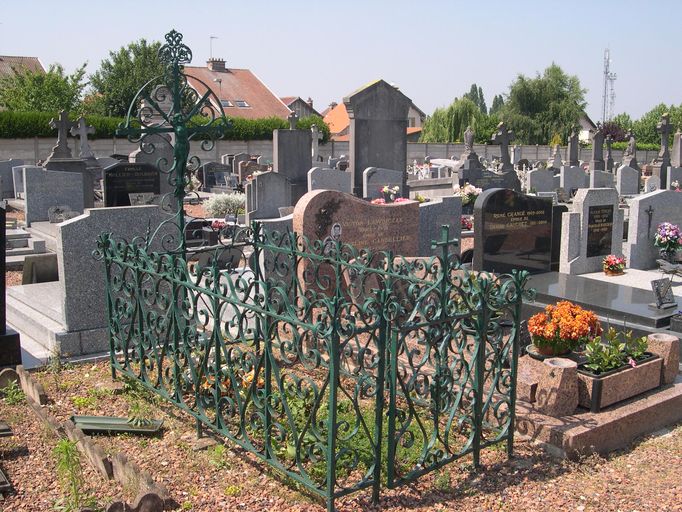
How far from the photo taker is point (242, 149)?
41.6m

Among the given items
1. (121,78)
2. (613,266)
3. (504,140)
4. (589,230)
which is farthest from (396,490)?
(121,78)

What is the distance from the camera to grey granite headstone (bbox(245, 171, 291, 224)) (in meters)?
16.6

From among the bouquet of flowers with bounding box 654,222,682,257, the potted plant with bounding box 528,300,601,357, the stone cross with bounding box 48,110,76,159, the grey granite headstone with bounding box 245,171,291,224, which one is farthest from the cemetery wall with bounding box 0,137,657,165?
the potted plant with bounding box 528,300,601,357

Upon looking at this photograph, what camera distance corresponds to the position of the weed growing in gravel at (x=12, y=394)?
5863 mm

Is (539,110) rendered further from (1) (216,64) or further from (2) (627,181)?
(2) (627,181)

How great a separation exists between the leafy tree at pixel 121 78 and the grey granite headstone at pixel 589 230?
1513 inches

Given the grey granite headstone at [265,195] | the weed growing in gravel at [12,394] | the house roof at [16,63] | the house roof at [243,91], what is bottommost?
the weed growing in gravel at [12,394]

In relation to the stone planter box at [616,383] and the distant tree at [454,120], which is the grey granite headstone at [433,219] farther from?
the distant tree at [454,120]

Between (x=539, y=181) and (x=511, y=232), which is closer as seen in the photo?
(x=511, y=232)

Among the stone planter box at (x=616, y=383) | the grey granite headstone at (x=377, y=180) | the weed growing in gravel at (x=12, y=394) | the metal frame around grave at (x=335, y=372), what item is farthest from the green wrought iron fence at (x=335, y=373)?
the grey granite headstone at (x=377, y=180)

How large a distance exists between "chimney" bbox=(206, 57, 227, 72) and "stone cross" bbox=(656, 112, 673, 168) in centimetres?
3706

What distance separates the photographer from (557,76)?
61750 mm

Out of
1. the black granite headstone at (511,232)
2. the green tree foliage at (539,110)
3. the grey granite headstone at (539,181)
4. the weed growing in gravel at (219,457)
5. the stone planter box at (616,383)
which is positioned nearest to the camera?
the weed growing in gravel at (219,457)

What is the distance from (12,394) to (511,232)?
704 cm
